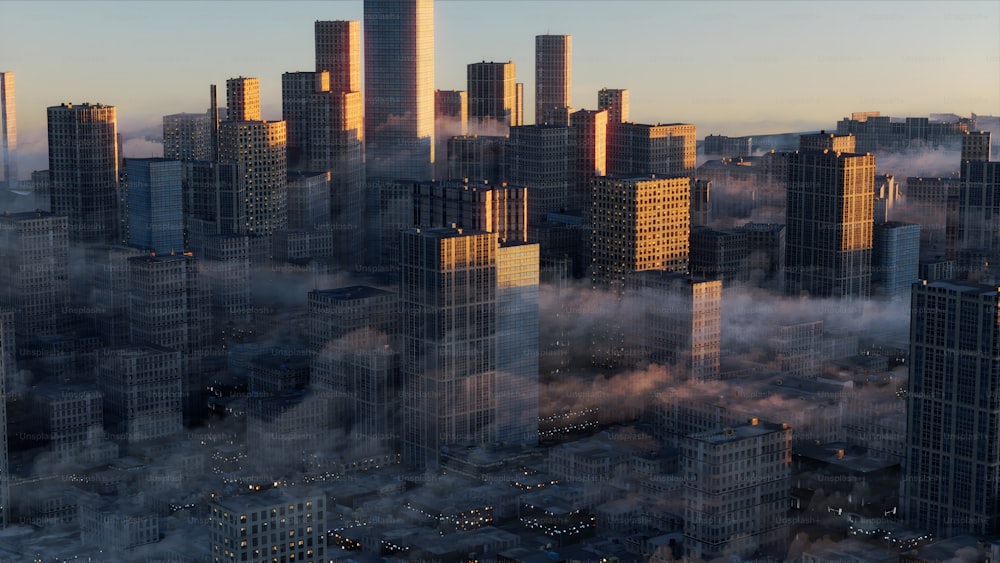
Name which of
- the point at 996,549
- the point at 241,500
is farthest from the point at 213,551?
the point at 996,549

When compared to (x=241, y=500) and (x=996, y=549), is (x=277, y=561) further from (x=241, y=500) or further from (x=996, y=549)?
(x=996, y=549)

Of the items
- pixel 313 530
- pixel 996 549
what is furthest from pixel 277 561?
pixel 996 549

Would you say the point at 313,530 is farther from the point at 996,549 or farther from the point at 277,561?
the point at 996,549

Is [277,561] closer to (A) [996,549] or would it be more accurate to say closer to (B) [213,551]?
(B) [213,551]
